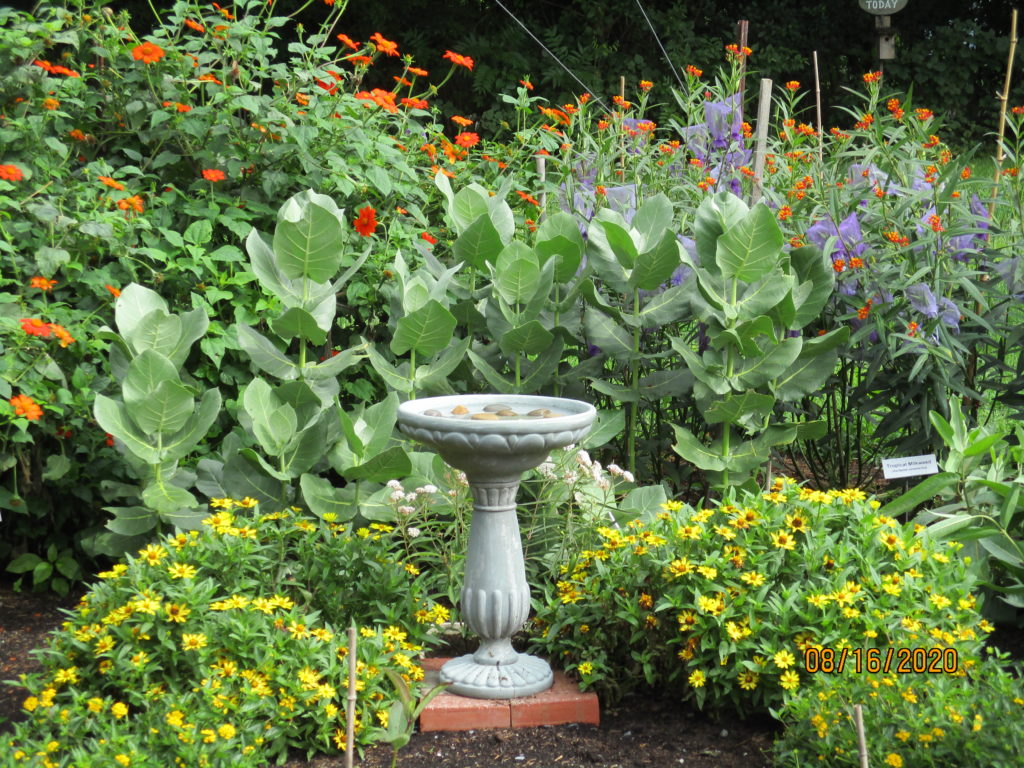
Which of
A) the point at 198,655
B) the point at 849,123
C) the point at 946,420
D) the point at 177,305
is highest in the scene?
the point at 849,123

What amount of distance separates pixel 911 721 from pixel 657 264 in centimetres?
174

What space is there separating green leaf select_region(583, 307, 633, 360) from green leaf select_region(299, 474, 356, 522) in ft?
3.26

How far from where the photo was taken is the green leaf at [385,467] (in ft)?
11.0

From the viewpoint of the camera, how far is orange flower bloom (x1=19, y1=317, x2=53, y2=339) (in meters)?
3.25

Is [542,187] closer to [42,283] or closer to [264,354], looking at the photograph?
[264,354]

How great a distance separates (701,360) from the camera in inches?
151

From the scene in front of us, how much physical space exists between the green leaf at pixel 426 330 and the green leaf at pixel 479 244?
0.38 metres

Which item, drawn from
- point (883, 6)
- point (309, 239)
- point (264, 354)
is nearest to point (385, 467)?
point (264, 354)

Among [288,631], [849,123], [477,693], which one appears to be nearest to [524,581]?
[477,693]

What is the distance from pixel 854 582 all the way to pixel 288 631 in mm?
1449

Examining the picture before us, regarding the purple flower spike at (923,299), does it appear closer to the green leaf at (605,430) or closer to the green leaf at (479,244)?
the green leaf at (605,430)

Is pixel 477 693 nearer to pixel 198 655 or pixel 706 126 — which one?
pixel 198 655
